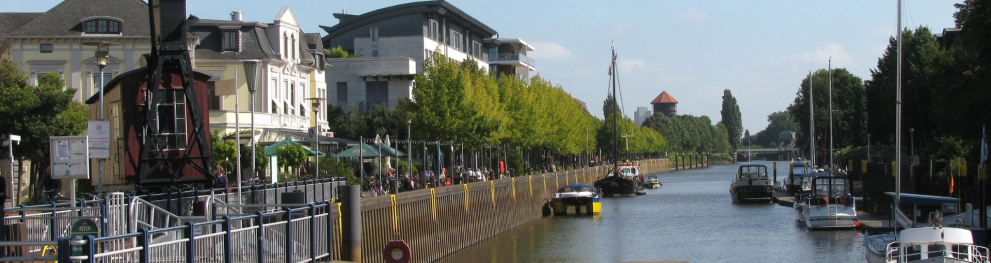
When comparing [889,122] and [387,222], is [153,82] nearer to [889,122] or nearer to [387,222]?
[387,222]

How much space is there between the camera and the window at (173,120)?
23438mm

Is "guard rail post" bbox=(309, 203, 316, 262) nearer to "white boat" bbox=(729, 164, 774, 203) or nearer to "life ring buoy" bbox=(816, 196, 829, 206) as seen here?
"life ring buoy" bbox=(816, 196, 829, 206)

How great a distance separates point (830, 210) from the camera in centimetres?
4716

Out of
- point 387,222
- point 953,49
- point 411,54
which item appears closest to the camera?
point 387,222

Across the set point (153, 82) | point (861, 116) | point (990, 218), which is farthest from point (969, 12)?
point (861, 116)

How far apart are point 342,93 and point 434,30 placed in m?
11.1

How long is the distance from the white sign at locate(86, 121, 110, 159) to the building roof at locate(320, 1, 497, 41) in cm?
6691

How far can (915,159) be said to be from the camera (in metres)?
50.2

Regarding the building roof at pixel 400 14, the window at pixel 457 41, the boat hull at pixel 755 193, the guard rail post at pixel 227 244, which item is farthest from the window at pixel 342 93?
the guard rail post at pixel 227 244

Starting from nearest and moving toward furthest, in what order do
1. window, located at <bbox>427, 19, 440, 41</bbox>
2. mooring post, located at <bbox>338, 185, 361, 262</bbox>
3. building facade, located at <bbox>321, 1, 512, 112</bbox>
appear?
1. mooring post, located at <bbox>338, 185, 361, 262</bbox>
2. building facade, located at <bbox>321, 1, 512, 112</bbox>
3. window, located at <bbox>427, 19, 440, 41</bbox>

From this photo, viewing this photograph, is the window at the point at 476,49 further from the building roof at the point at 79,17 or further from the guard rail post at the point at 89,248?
the guard rail post at the point at 89,248

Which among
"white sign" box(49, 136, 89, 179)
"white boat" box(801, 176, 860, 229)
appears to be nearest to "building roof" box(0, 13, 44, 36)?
"white sign" box(49, 136, 89, 179)

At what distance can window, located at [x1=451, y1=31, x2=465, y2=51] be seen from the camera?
9319 centimetres

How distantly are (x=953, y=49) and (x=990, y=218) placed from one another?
1268 cm
